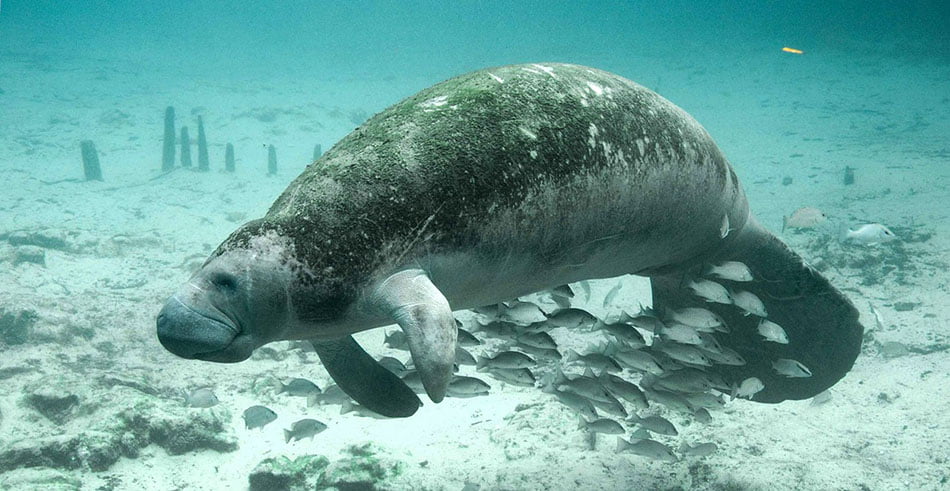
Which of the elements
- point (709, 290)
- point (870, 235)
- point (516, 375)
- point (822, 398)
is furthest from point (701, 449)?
point (870, 235)

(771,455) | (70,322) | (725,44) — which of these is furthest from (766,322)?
(725,44)

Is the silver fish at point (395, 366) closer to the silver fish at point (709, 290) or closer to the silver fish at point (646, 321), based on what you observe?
the silver fish at point (646, 321)

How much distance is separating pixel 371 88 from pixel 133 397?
7017 cm

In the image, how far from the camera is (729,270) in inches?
172

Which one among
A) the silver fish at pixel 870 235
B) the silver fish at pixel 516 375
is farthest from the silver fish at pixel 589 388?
the silver fish at pixel 870 235

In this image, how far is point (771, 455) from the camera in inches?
225

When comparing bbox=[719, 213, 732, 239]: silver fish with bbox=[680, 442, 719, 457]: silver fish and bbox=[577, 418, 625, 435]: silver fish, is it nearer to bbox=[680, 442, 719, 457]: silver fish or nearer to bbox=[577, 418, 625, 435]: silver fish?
bbox=[577, 418, 625, 435]: silver fish

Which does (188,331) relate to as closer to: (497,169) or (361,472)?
(497,169)

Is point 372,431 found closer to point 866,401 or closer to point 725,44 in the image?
point 866,401

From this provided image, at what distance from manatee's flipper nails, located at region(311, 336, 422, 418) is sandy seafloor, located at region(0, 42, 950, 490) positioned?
99.4 inches

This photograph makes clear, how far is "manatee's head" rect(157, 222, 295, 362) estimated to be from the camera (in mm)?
2117

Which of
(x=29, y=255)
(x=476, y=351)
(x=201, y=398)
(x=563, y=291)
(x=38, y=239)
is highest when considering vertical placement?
(x=563, y=291)

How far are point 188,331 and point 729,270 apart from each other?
3668 millimetres

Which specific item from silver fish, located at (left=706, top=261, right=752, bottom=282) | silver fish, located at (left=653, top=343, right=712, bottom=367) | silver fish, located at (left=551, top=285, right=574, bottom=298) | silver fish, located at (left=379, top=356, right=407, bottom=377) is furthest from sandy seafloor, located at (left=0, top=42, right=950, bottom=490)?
silver fish, located at (left=706, top=261, right=752, bottom=282)
